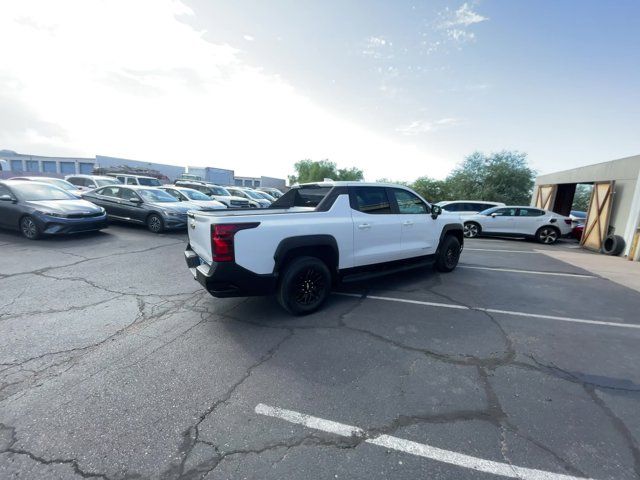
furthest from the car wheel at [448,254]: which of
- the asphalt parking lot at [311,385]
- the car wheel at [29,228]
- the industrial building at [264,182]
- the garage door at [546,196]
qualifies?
the industrial building at [264,182]

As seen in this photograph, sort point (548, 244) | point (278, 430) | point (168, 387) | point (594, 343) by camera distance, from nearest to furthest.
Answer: point (278, 430) < point (168, 387) < point (594, 343) < point (548, 244)

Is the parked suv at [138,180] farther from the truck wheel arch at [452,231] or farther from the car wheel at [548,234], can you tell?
the car wheel at [548,234]

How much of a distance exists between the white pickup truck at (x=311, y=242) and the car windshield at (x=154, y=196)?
6688 millimetres

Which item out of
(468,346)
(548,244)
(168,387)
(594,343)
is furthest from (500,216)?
(168,387)

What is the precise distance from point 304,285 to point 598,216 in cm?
1382

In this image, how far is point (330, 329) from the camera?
148 inches

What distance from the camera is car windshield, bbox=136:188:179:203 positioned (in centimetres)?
1016

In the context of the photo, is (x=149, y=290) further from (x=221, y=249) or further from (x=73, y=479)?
(x=73, y=479)

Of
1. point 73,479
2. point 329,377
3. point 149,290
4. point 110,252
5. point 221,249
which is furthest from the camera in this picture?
point 110,252

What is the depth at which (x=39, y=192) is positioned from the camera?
840cm

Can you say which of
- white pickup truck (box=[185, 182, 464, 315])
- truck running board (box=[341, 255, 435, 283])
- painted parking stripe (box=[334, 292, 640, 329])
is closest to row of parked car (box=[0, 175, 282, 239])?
white pickup truck (box=[185, 182, 464, 315])

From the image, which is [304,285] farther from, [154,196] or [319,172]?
[319,172]

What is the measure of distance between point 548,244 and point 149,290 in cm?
1480

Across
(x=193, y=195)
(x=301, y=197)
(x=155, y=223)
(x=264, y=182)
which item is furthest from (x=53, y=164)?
(x=301, y=197)
